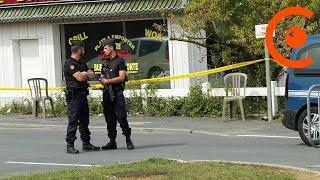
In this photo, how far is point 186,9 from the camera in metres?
19.6

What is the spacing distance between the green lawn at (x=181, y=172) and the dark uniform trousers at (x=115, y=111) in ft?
9.46

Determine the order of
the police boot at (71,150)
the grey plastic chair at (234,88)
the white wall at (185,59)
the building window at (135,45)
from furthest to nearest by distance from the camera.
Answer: the building window at (135,45)
the white wall at (185,59)
the grey plastic chair at (234,88)
the police boot at (71,150)

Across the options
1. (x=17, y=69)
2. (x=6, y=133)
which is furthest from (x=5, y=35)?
(x=6, y=133)

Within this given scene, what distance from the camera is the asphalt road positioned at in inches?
463

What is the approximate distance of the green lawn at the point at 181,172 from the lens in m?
9.25

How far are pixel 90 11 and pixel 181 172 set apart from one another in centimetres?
1377

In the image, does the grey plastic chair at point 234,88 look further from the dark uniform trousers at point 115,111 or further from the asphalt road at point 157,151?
the dark uniform trousers at point 115,111

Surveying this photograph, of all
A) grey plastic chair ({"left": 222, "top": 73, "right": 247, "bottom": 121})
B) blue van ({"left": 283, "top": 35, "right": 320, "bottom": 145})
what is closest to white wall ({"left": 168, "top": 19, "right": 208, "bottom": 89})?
grey plastic chair ({"left": 222, "top": 73, "right": 247, "bottom": 121})

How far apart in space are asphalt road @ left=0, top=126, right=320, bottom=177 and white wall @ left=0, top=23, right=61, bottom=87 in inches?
276

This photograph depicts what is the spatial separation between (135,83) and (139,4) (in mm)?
2465

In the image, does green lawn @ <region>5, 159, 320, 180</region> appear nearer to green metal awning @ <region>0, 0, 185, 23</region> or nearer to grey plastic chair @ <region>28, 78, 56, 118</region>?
grey plastic chair @ <region>28, 78, 56, 118</region>

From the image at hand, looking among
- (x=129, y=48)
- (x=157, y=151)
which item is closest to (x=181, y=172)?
(x=157, y=151)

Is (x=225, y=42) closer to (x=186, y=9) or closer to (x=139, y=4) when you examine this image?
(x=186, y=9)

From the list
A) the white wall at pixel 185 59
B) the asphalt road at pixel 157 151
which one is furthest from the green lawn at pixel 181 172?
the white wall at pixel 185 59
